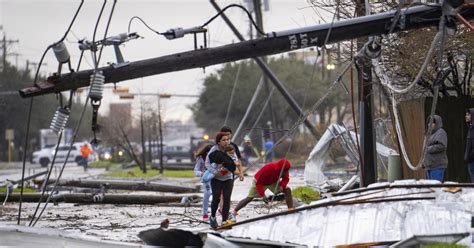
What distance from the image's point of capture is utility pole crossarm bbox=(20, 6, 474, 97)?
13.0 metres

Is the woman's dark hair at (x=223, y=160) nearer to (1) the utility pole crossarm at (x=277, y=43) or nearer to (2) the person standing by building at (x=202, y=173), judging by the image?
(2) the person standing by building at (x=202, y=173)

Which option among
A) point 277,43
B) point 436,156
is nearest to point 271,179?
point 436,156

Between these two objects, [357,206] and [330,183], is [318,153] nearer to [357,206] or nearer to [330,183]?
[330,183]

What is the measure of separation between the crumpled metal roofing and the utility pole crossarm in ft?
8.43

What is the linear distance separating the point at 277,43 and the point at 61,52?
2.98 metres

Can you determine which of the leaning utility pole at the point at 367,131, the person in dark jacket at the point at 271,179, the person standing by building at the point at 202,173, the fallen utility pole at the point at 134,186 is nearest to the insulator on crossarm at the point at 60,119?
the person in dark jacket at the point at 271,179

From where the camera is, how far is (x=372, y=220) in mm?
10969

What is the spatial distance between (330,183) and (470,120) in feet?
17.0

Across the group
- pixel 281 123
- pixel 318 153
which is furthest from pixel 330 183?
pixel 281 123

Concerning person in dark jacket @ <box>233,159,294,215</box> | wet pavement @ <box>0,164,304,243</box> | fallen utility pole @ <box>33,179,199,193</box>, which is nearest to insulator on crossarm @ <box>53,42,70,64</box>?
wet pavement @ <box>0,164,304,243</box>

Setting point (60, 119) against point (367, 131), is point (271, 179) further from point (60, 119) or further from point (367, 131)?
point (60, 119)

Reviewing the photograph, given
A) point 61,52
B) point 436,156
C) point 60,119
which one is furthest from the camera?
point 436,156

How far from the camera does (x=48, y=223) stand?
54.3 feet

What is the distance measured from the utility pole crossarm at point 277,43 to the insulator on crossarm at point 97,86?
32cm
